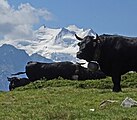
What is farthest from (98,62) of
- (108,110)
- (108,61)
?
(108,110)

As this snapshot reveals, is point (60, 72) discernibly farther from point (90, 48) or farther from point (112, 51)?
point (112, 51)

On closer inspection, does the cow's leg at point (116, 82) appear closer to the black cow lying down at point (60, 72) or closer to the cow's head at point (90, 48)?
the cow's head at point (90, 48)

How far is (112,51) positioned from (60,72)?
14.5 metres

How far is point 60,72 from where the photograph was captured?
3809 cm

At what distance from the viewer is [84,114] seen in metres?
13.9

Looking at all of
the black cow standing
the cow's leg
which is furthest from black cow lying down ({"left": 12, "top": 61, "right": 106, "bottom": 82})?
the black cow standing

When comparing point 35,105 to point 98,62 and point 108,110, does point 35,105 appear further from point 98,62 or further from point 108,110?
point 98,62

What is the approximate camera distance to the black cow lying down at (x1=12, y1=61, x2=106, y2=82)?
3641cm

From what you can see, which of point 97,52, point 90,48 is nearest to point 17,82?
point 90,48

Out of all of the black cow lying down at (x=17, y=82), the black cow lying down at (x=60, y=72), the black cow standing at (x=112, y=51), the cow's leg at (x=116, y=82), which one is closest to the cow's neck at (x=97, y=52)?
the black cow standing at (x=112, y=51)

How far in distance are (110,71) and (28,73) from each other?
16.4 metres

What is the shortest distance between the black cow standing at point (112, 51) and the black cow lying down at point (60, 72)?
38.9 feet

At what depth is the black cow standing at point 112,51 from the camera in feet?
78.3

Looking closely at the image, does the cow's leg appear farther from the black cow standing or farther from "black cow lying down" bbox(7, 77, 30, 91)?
"black cow lying down" bbox(7, 77, 30, 91)
